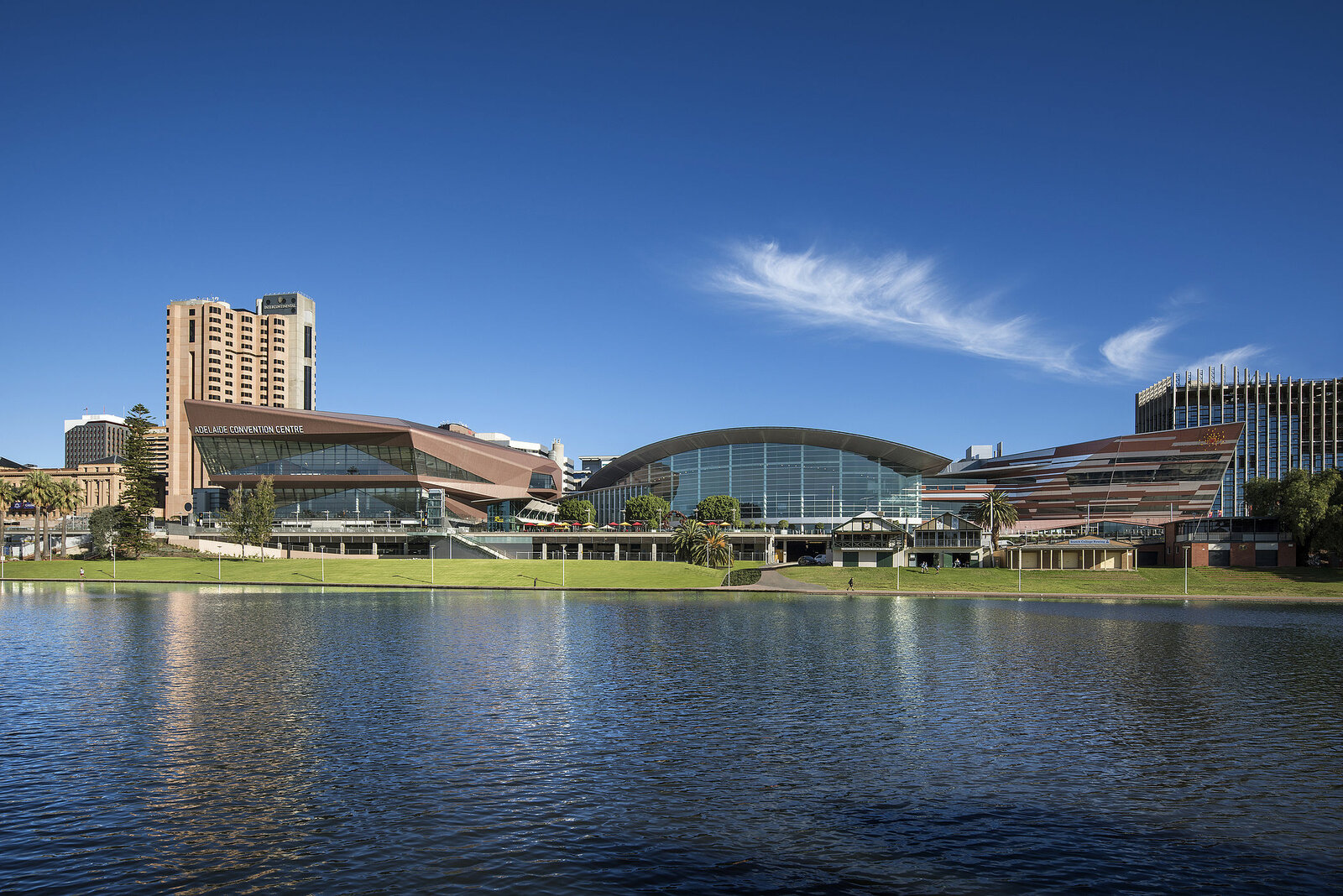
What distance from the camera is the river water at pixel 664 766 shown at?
52.3 ft

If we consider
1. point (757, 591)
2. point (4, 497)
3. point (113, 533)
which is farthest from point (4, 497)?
point (757, 591)

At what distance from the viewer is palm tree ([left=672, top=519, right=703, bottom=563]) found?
115438mm

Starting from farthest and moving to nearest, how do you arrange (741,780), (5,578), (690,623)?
(5,578)
(690,623)
(741,780)

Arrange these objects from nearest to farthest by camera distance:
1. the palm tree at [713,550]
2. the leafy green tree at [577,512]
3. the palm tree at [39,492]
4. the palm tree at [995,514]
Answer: the palm tree at [995,514] < the palm tree at [39,492] < the palm tree at [713,550] < the leafy green tree at [577,512]

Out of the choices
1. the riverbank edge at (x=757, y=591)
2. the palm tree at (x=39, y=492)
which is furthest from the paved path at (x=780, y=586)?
the palm tree at (x=39, y=492)

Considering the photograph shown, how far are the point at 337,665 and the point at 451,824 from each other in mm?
21851

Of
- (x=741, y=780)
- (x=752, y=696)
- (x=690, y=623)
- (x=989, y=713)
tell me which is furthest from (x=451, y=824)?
(x=690, y=623)

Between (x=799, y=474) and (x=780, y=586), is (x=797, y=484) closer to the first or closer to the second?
(x=799, y=474)

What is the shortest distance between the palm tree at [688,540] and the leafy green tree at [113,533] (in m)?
67.5

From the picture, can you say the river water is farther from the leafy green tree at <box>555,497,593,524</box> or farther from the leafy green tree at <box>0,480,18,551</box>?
the leafy green tree at <box>555,497,593,524</box>

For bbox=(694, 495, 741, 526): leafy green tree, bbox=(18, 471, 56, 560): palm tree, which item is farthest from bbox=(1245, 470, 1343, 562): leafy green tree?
bbox=(18, 471, 56, 560): palm tree

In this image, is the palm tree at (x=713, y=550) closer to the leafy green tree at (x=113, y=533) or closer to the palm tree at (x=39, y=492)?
the leafy green tree at (x=113, y=533)

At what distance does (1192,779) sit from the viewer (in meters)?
21.7

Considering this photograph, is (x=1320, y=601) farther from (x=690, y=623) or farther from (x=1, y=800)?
(x=1, y=800)
